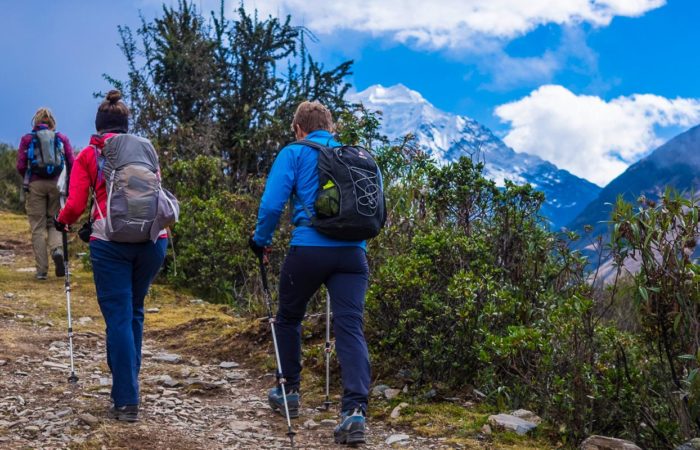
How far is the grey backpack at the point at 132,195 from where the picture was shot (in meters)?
5.51

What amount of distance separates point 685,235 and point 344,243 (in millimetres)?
2276

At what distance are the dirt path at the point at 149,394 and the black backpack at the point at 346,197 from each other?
1488 millimetres

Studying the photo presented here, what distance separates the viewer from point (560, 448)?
5.51 m

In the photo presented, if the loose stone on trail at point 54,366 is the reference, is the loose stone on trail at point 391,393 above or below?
below

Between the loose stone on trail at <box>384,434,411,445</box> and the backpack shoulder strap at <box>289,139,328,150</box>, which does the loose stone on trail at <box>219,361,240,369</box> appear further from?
the backpack shoulder strap at <box>289,139,328,150</box>

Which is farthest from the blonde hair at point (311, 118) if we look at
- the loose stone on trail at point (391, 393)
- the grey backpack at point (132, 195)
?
the loose stone on trail at point (391, 393)

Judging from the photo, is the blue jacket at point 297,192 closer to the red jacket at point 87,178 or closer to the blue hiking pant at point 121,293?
the blue hiking pant at point 121,293

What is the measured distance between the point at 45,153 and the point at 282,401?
279 inches

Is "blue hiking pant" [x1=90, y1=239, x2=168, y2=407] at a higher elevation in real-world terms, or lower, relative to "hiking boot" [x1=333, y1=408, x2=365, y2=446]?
higher

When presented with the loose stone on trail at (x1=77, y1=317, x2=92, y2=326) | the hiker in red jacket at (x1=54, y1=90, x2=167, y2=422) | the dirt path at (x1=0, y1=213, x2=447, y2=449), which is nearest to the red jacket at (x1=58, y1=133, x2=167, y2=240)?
the hiker in red jacket at (x1=54, y1=90, x2=167, y2=422)

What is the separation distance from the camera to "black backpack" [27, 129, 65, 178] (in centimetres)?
1159

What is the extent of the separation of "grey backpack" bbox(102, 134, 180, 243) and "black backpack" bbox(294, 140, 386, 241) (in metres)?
1.07

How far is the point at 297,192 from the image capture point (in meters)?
5.46

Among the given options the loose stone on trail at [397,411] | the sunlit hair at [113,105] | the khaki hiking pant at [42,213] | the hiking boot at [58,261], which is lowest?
the loose stone on trail at [397,411]
